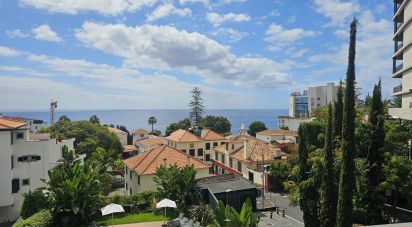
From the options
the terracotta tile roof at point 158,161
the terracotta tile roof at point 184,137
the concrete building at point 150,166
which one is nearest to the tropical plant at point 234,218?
the concrete building at point 150,166

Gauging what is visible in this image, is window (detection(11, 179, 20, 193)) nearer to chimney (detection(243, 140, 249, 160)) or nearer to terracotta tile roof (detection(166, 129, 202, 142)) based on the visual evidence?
chimney (detection(243, 140, 249, 160))

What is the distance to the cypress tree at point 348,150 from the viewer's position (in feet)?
58.7

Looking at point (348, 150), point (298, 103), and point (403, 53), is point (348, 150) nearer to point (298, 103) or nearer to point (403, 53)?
point (403, 53)

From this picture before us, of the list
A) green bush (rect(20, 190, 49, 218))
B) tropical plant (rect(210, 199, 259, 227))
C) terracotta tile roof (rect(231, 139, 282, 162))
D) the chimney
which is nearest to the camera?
tropical plant (rect(210, 199, 259, 227))

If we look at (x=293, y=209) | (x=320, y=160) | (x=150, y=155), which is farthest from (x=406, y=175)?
(x=150, y=155)

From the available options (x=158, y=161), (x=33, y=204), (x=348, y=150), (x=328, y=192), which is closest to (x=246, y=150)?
(x=158, y=161)

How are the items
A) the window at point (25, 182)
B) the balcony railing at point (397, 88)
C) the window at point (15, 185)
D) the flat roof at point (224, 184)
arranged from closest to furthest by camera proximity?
1. the flat roof at point (224, 184)
2. the window at point (15, 185)
3. the window at point (25, 182)
4. the balcony railing at point (397, 88)

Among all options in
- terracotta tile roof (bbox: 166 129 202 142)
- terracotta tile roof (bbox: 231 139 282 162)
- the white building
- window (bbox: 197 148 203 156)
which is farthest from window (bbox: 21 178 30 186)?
window (bbox: 197 148 203 156)

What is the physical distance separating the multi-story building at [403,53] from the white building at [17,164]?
39.1 metres

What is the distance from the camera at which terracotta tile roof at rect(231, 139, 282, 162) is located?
45.7 m

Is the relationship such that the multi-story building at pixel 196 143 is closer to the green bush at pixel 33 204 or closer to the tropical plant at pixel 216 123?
the green bush at pixel 33 204

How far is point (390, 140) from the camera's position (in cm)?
2473

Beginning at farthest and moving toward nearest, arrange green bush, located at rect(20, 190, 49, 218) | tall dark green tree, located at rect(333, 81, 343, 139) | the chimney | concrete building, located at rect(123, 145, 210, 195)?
the chimney → concrete building, located at rect(123, 145, 210, 195) → green bush, located at rect(20, 190, 49, 218) → tall dark green tree, located at rect(333, 81, 343, 139)

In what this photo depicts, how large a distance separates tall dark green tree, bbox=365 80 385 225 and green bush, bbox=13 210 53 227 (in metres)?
23.3
